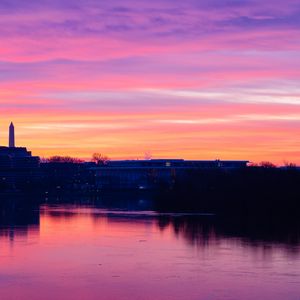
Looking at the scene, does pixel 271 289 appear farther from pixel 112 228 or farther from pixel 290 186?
pixel 290 186

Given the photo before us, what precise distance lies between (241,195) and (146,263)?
1723 centimetres

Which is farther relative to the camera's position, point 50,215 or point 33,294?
point 50,215

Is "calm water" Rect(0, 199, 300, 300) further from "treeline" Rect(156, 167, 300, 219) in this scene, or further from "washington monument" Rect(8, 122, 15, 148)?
"washington monument" Rect(8, 122, 15, 148)

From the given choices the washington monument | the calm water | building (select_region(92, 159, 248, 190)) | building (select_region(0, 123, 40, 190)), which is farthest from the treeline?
the washington monument

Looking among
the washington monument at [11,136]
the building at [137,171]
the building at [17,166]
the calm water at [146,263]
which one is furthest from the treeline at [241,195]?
the washington monument at [11,136]

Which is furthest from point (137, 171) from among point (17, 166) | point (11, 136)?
point (11, 136)

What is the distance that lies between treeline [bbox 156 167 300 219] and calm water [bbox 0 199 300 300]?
21.0 feet

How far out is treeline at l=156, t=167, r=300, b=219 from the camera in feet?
106

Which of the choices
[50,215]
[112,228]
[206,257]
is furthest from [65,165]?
[206,257]

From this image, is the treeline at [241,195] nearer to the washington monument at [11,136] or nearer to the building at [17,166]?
the building at [17,166]

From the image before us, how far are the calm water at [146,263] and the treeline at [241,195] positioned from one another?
6414mm

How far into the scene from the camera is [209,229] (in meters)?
25.5

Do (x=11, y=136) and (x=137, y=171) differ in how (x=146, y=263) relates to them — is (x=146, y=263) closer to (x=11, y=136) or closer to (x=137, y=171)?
(x=137, y=171)

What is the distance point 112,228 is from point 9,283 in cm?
1185
